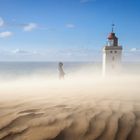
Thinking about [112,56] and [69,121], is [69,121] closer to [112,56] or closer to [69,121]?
[69,121]

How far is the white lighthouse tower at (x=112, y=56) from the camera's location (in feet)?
111

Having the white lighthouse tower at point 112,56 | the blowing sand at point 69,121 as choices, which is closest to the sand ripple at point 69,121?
the blowing sand at point 69,121

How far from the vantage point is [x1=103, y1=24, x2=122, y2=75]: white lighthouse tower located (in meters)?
33.7

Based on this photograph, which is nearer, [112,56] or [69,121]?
[69,121]

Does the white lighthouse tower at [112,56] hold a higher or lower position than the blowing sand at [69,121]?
higher

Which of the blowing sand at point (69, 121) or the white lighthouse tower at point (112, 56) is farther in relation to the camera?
the white lighthouse tower at point (112, 56)

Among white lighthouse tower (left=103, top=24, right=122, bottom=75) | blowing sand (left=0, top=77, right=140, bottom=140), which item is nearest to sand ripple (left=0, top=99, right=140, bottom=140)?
blowing sand (left=0, top=77, right=140, bottom=140)

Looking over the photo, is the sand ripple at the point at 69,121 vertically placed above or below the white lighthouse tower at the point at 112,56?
below

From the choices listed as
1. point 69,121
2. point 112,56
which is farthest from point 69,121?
point 112,56

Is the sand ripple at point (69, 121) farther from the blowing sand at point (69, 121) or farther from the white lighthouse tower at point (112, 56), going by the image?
the white lighthouse tower at point (112, 56)

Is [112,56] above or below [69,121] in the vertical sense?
above

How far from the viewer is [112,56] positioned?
3444cm

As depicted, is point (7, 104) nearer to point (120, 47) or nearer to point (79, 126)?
point (79, 126)

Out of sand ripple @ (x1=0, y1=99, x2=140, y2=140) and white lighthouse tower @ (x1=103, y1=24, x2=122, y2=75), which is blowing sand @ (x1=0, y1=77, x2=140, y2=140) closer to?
sand ripple @ (x1=0, y1=99, x2=140, y2=140)
